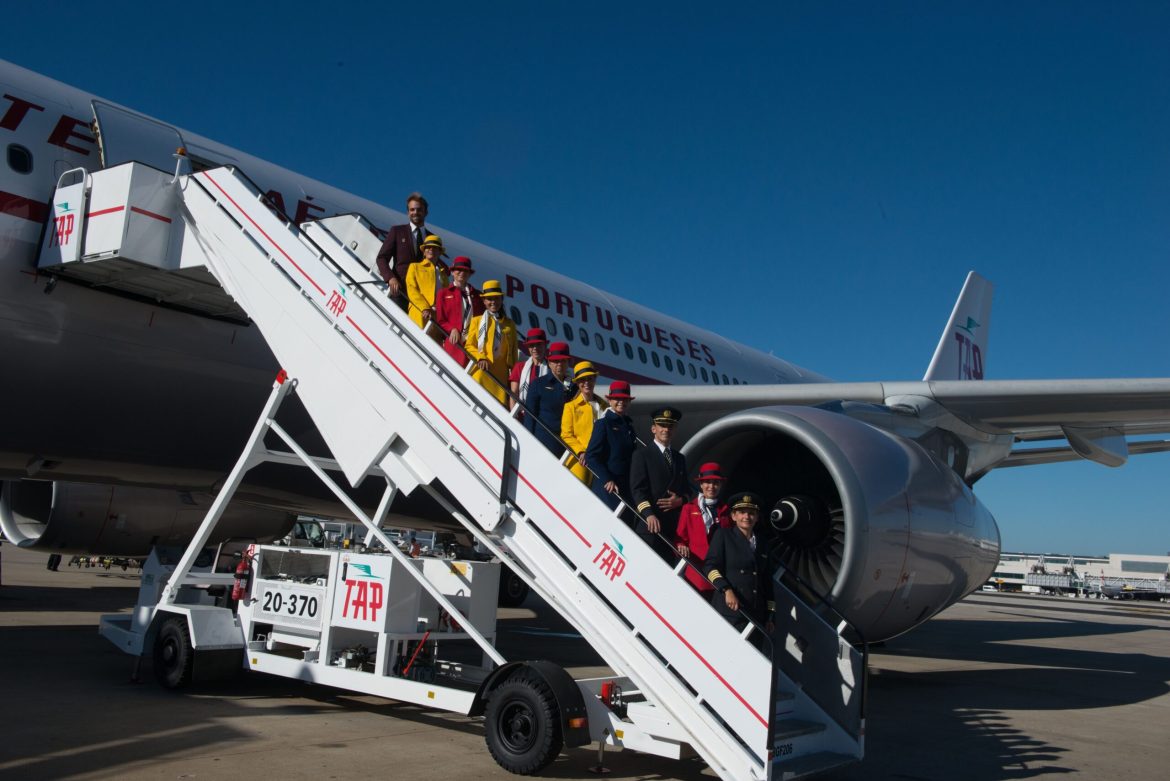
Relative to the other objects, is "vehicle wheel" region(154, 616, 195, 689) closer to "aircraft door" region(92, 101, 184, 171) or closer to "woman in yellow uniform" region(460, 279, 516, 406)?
"woman in yellow uniform" region(460, 279, 516, 406)

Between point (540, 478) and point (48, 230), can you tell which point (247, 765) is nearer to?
point (540, 478)

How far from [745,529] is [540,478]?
1.11 metres

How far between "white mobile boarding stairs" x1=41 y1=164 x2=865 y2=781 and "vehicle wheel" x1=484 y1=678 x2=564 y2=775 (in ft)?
0.96

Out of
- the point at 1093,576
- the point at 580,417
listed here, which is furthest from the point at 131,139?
the point at 1093,576

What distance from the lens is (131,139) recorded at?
254 inches

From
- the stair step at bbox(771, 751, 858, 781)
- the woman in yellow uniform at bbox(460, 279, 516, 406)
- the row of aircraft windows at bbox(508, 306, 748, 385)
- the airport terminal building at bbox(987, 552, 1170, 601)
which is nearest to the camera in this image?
the stair step at bbox(771, 751, 858, 781)

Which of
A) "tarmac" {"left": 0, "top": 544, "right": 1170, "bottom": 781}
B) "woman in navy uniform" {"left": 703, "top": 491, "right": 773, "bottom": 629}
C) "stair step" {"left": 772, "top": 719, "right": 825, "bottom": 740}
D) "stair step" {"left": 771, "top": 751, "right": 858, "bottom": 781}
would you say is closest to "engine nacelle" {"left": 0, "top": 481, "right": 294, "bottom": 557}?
"tarmac" {"left": 0, "top": 544, "right": 1170, "bottom": 781}

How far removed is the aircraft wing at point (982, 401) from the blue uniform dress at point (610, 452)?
3100 mm

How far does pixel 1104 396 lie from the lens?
7.60 metres

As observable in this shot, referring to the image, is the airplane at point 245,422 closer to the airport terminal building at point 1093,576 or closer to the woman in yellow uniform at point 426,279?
the woman in yellow uniform at point 426,279

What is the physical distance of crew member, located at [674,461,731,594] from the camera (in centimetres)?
485

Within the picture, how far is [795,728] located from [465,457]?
79.8 inches

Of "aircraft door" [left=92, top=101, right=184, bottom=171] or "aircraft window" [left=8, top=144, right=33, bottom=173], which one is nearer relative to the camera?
"aircraft window" [left=8, top=144, right=33, bottom=173]

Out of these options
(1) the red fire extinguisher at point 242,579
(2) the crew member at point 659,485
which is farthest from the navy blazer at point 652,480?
(1) the red fire extinguisher at point 242,579
